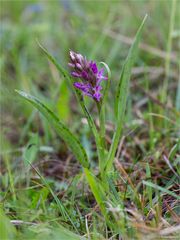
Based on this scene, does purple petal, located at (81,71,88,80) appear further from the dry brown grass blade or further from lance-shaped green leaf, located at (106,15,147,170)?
the dry brown grass blade

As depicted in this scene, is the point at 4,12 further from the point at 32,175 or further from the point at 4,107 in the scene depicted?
the point at 32,175

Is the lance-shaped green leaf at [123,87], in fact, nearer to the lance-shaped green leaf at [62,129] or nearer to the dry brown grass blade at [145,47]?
the lance-shaped green leaf at [62,129]

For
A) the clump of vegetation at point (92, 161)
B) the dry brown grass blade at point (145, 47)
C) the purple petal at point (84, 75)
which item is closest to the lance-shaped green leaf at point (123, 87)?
the clump of vegetation at point (92, 161)

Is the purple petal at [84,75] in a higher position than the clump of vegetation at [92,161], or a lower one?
higher

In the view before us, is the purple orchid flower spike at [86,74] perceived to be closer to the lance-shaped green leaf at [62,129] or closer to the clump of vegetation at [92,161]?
the clump of vegetation at [92,161]

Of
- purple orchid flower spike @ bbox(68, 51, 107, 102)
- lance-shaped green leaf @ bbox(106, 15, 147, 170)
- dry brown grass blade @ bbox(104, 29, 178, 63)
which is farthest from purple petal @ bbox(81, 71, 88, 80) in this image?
dry brown grass blade @ bbox(104, 29, 178, 63)

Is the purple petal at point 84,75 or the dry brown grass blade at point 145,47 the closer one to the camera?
the purple petal at point 84,75

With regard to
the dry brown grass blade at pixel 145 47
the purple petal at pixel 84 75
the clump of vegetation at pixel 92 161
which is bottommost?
the clump of vegetation at pixel 92 161

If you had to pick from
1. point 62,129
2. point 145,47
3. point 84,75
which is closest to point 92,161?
point 62,129
